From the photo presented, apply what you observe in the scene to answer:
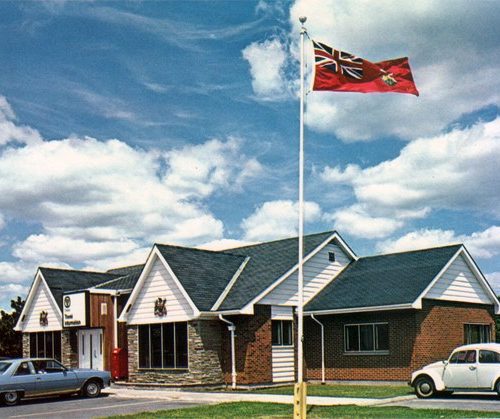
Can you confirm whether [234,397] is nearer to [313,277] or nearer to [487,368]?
[487,368]

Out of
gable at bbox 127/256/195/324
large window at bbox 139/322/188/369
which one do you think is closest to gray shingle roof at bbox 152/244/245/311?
gable at bbox 127/256/195/324

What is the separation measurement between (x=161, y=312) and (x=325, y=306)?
6.36 meters

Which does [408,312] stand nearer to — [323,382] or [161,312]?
[323,382]

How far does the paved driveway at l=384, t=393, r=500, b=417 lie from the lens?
1850cm

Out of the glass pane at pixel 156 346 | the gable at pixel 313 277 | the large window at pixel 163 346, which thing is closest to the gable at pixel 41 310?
the large window at pixel 163 346

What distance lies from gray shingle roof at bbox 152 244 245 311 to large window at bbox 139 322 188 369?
129 centimetres

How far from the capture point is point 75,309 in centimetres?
3250

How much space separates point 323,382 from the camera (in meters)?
28.6

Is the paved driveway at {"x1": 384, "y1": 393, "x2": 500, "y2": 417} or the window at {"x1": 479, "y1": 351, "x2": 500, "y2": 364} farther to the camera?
the window at {"x1": 479, "y1": 351, "x2": 500, "y2": 364}

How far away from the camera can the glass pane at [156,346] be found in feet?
94.0

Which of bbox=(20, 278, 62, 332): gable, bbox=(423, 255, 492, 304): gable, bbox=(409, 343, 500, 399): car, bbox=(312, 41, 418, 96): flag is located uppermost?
bbox=(312, 41, 418, 96): flag

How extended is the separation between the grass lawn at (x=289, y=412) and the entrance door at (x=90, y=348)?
553 inches

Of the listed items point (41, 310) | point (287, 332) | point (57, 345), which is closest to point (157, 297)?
point (287, 332)

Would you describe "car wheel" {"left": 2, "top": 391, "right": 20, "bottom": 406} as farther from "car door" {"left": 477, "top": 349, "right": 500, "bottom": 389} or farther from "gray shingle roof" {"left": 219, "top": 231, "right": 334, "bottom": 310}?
"car door" {"left": 477, "top": 349, "right": 500, "bottom": 389}
